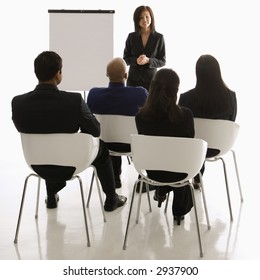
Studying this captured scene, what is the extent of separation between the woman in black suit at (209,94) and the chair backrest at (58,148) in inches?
34.6

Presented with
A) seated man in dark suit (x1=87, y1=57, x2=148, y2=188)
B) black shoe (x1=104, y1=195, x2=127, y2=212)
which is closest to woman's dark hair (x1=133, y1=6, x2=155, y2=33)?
seated man in dark suit (x1=87, y1=57, x2=148, y2=188)

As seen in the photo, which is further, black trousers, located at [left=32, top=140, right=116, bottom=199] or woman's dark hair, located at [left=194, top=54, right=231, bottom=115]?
woman's dark hair, located at [left=194, top=54, right=231, bottom=115]

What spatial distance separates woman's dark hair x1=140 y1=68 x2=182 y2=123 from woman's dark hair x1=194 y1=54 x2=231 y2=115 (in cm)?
55

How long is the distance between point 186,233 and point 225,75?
3784mm

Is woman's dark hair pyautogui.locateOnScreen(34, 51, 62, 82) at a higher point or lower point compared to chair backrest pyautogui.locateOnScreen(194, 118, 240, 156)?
higher

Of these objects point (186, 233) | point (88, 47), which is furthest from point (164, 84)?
point (88, 47)

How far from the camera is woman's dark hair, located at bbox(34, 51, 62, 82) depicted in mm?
2867

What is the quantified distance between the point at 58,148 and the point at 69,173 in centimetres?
21

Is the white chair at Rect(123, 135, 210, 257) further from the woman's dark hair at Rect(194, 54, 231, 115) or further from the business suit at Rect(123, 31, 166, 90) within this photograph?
the business suit at Rect(123, 31, 166, 90)

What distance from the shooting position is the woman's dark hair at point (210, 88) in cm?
330

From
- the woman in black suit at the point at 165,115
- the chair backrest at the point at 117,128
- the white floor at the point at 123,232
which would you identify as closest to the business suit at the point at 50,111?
the woman in black suit at the point at 165,115

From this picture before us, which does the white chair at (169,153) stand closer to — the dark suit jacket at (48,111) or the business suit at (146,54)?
the dark suit jacket at (48,111)

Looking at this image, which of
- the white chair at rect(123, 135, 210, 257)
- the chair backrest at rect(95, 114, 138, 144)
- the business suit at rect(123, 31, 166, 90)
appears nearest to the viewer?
the white chair at rect(123, 135, 210, 257)

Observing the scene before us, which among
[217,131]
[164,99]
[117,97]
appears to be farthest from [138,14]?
[164,99]
